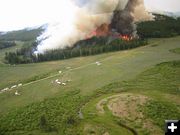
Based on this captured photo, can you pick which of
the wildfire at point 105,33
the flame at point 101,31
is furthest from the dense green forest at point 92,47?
the wildfire at point 105,33

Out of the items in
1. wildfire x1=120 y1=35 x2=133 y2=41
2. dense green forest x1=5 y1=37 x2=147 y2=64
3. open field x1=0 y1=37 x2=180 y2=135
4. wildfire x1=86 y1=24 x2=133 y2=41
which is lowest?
open field x1=0 y1=37 x2=180 y2=135

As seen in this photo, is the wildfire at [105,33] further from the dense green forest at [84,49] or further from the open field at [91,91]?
the open field at [91,91]

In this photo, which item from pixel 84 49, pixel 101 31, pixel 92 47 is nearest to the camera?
pixel 84 49

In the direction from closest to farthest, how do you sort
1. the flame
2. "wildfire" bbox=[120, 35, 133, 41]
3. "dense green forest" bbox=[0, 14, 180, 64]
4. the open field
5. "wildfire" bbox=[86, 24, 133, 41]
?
1. the open field
2. "dense green forest" bbox=[0, 14, 180, 64]
3. "wildfire" bbox=[120, 35, 133, 41]
4. "wildfire" bbox=[86, 24, 133, 41]
5. the flame

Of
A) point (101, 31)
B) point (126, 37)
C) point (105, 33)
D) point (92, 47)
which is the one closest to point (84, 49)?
point (92, 47)

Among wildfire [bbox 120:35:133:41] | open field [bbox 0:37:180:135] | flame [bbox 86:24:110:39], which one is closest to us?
Answer: open field [bbox 0:37:180:135]

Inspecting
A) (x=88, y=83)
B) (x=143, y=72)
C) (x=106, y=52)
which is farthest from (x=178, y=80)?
(x=106, y=52)

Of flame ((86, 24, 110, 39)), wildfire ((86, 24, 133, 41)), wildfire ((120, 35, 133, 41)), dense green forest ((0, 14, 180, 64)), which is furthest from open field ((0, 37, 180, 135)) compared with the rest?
flame ((86, 24, 110, 39))

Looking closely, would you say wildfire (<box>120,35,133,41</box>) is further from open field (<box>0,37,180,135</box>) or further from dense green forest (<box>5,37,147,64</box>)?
open field (<box>0,37,180,135</box>)

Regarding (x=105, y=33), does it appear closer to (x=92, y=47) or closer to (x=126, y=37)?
(x=126, y=37)
